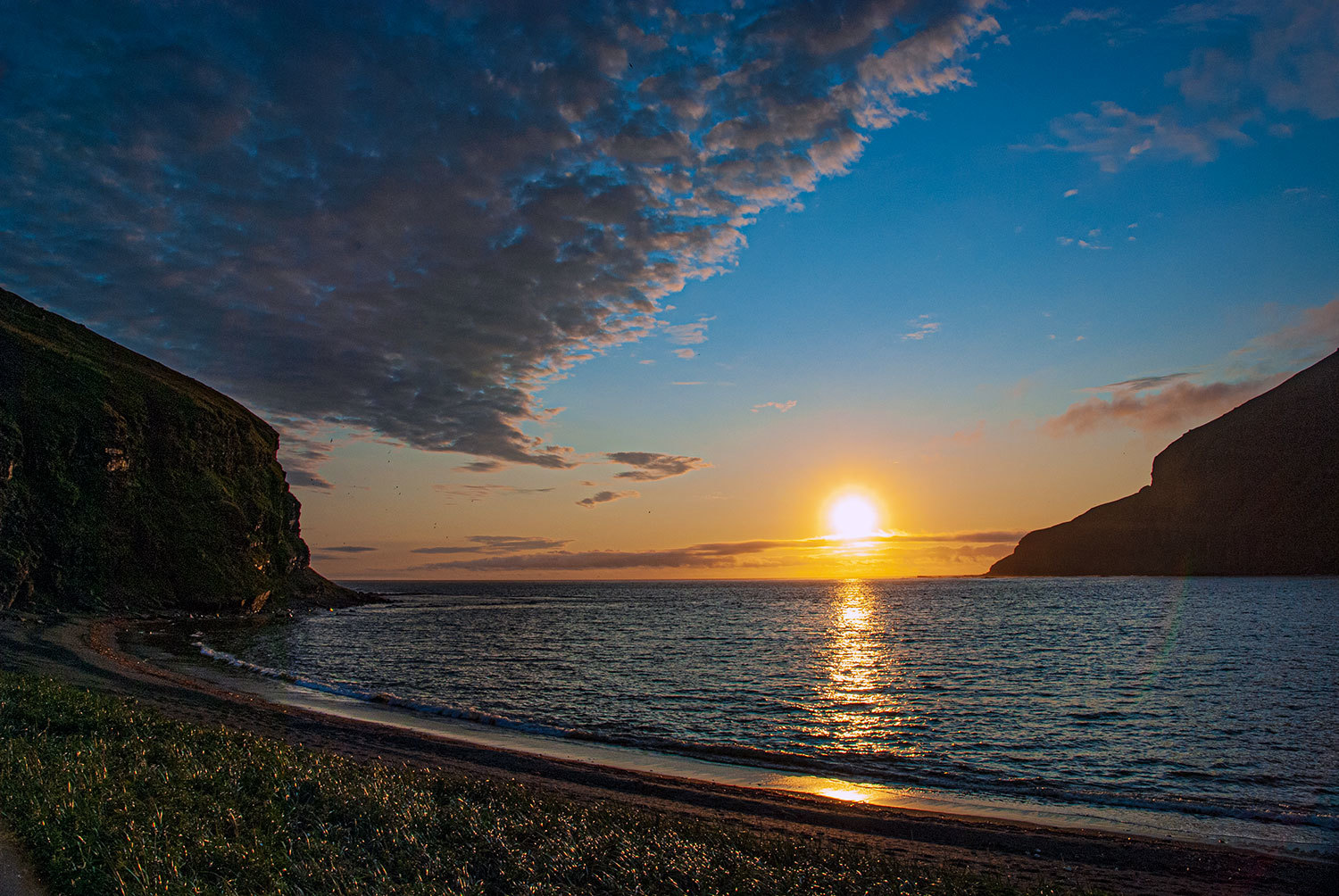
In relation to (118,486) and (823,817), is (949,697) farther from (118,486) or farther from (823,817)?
(118,486)

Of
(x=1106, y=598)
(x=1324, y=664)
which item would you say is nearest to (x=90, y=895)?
(x=1324, y=664)

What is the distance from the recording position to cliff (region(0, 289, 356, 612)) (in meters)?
60.6

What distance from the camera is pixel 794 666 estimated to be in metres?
47.4

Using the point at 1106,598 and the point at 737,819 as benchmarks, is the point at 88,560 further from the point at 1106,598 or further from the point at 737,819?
the point at 1106,598

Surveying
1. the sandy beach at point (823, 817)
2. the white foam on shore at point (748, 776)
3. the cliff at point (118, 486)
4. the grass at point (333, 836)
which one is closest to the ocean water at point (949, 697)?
the white foam on shore at point (748, 776)

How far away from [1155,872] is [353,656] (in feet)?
172

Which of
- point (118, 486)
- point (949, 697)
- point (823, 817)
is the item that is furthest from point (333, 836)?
point (118, 486)

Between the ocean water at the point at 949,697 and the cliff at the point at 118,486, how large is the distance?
39.2ft

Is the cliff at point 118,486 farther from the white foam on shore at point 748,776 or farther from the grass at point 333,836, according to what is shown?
the grass at point 333,836

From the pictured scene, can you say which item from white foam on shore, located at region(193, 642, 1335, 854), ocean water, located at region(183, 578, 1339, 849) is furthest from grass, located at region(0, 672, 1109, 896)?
ocean water, located at region(183, 578, 1339, 849)

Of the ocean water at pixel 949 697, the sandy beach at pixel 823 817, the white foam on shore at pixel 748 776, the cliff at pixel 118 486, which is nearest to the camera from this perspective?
the sandy beach at pixel 823 817

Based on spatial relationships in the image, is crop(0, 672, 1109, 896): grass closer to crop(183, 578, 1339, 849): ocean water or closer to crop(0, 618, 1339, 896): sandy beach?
crop(0, 618, 1339, 896): sandy beach

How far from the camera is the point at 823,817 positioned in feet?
52.9

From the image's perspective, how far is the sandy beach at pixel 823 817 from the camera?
41.9ft
